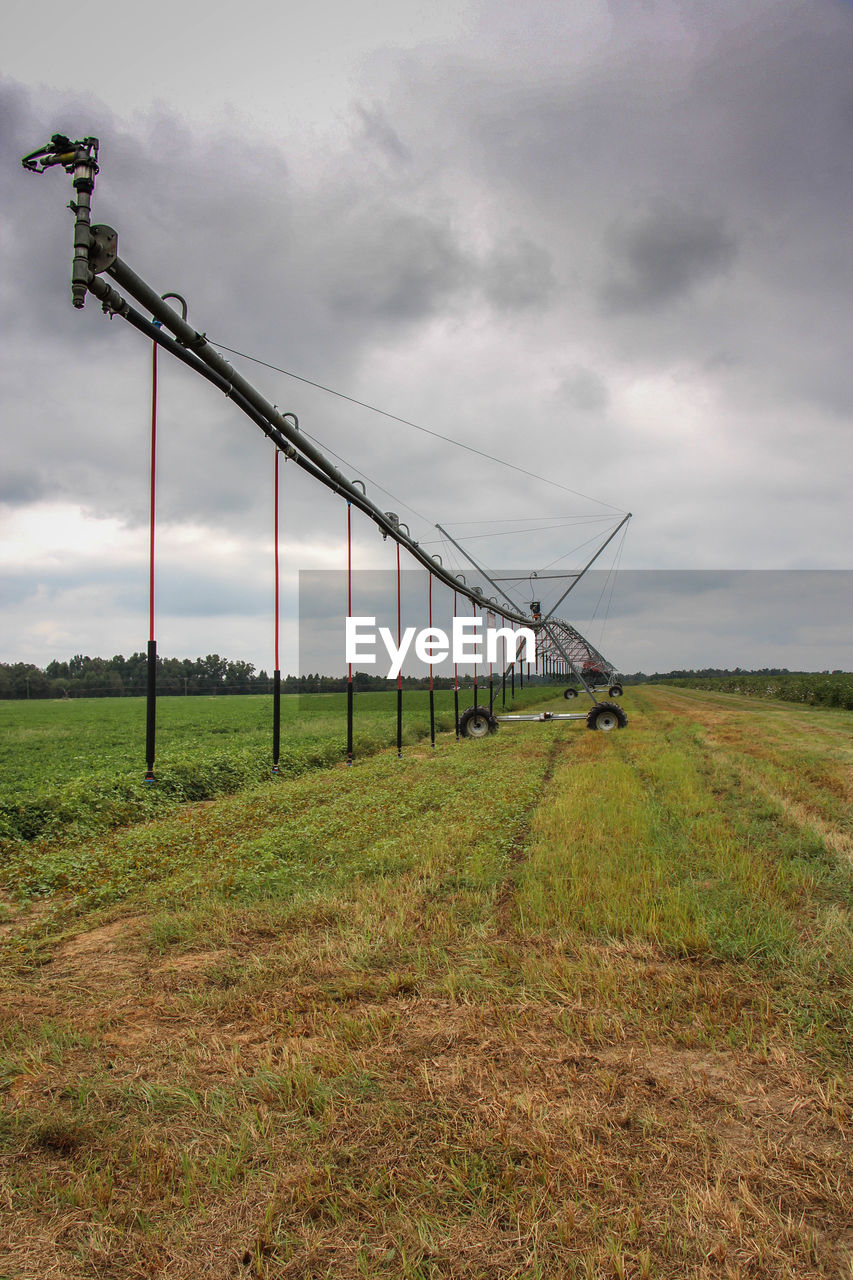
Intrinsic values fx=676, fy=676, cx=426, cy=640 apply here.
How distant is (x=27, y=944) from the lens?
17.7ft

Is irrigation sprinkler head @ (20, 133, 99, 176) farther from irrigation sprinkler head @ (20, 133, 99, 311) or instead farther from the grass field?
the grass field

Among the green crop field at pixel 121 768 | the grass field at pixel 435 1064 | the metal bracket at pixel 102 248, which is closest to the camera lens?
the grass field at pixel 435 1064

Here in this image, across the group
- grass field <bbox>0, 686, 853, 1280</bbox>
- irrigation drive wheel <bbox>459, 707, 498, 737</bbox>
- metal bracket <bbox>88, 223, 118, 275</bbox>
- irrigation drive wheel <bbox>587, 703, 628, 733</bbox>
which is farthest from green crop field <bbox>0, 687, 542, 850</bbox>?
metal bracket <bbox>88, 223, 118, 275</bbox>

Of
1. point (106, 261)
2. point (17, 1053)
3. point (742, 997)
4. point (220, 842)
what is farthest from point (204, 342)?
point (742, 997)

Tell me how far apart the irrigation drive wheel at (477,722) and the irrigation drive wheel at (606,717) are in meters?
3.40

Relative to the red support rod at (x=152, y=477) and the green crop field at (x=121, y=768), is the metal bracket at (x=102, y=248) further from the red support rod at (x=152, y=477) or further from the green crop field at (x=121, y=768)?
the green crop field at (x=121, y=768)

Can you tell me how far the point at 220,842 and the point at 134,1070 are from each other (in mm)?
5442

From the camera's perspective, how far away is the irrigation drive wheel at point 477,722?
2306 cm

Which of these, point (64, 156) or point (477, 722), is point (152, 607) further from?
point (477, 722)

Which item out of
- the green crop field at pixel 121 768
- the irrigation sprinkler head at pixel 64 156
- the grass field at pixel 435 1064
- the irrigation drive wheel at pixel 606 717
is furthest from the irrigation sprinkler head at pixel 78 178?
the irrigation drive wheel at pixel 606 717

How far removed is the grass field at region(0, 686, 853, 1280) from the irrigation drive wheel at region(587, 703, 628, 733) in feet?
51.1

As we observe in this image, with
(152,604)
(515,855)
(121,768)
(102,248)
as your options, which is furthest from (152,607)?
(121,768)

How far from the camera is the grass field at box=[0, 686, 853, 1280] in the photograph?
2332mm

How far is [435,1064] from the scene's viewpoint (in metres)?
3.36
